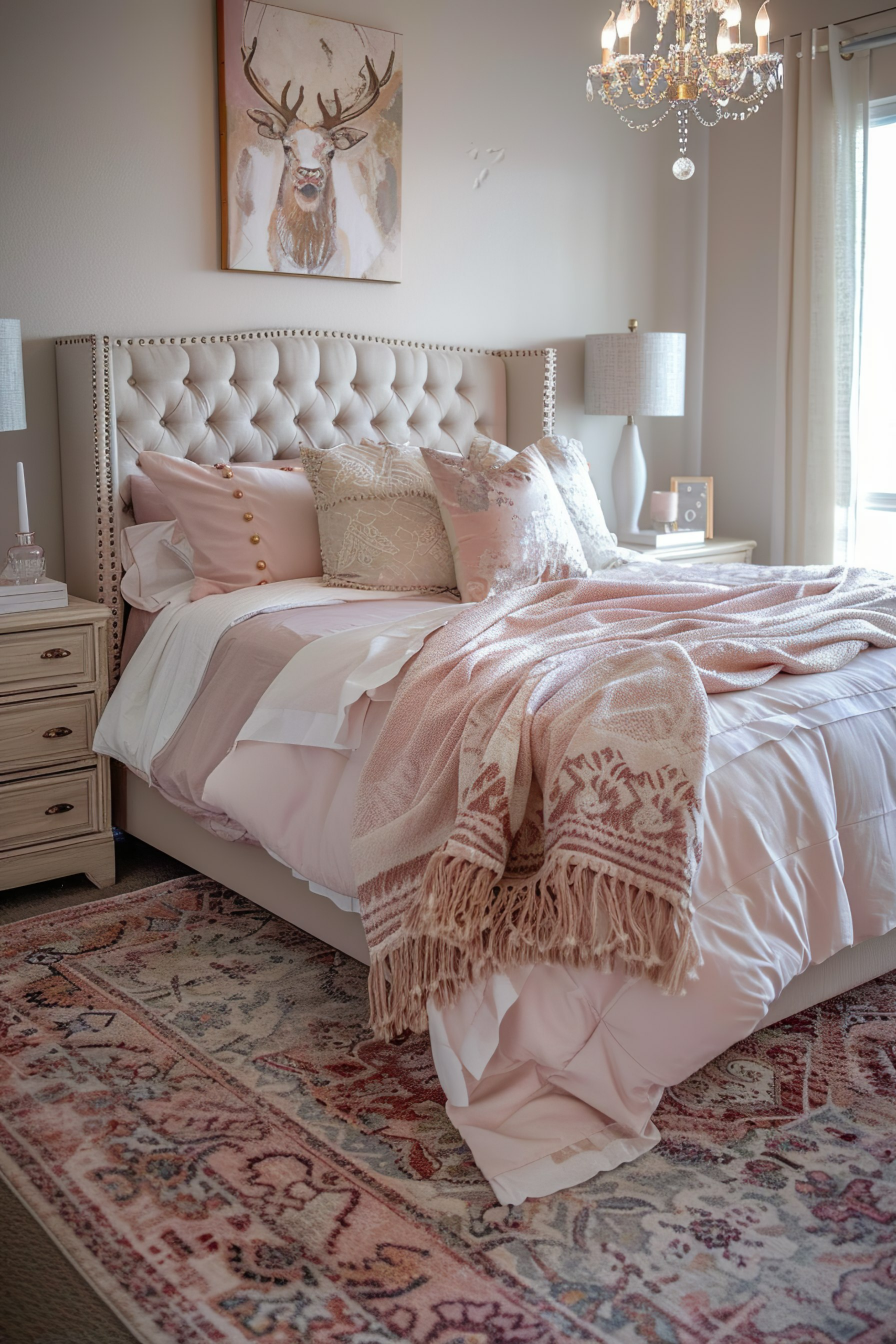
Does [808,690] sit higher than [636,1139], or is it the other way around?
[808,690]

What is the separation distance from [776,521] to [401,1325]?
3733 mm

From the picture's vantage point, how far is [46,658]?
2869 mm

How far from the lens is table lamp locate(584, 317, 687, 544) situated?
4.36 meters

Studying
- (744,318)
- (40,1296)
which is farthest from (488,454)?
(40,1296)

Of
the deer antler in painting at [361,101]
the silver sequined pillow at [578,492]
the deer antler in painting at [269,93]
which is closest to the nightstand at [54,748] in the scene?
the silver sequined pillow at [578,492]

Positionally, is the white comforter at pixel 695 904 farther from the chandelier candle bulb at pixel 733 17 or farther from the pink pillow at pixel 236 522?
the chandelier candle bulb at pixel 733 17

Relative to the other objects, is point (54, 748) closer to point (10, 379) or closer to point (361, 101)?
point (10, 379)

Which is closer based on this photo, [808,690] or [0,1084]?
[0,1084]

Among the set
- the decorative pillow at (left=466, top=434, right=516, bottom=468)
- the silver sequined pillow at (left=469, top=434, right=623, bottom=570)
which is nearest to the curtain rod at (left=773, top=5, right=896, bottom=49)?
the silver sequined pillow at (left=469, top=434, right=623, bottom=570)

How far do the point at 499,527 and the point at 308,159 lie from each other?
1.50 metres

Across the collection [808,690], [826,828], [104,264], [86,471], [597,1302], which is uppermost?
[104,264]

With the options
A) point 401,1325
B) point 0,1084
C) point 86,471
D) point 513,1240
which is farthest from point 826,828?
point 86,471

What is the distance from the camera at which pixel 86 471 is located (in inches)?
125

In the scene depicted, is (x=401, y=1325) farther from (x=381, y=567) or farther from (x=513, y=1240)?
(x=381, y=567)
